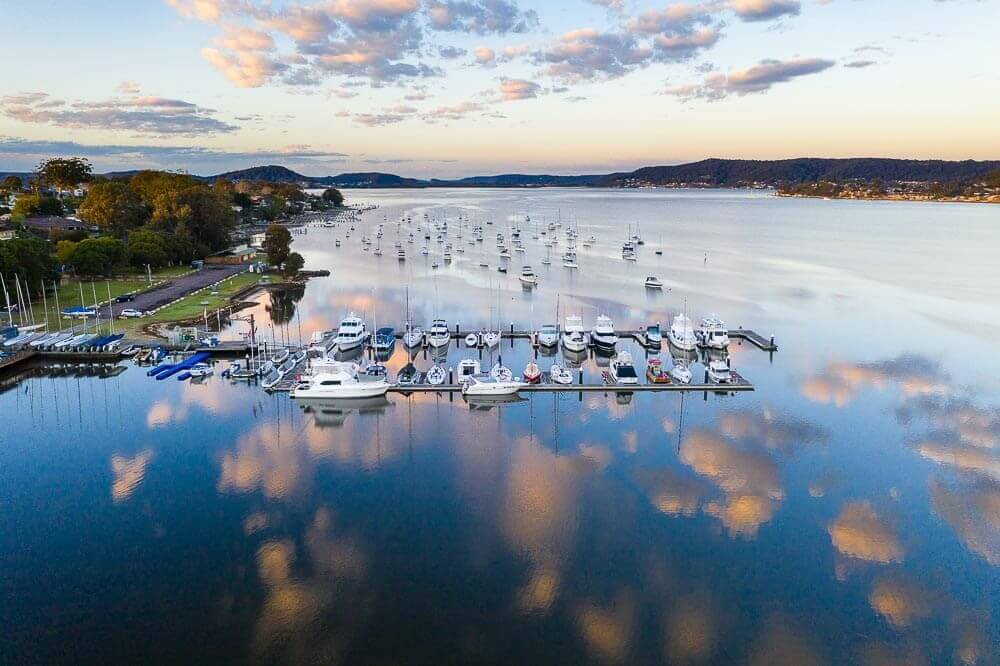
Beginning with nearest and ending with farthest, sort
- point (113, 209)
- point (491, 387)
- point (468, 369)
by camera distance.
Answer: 1. point (491, 387)
2. point (468, 369)
3. point (113, 209)

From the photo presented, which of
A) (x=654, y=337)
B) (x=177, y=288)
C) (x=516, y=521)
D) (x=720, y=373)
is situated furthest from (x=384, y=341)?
(x=177, y=288)

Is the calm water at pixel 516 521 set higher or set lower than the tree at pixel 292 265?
lower

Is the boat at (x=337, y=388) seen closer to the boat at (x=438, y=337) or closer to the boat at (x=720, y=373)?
the boat at (x=438, y=337)

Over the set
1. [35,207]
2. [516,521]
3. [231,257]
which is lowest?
[516,521]

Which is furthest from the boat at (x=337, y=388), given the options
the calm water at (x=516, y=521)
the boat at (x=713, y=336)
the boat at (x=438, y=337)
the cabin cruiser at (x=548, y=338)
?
the boat at (x=713, y=336)

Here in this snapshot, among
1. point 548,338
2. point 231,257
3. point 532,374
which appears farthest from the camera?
point 231,257

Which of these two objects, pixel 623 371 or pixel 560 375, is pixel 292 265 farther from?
pixel 623 371

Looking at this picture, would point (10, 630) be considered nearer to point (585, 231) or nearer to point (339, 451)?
point (339, 451)
